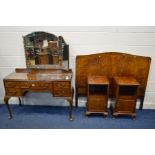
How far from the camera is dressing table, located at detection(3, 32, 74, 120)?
2.47 metres

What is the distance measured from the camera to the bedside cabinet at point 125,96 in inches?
100.0

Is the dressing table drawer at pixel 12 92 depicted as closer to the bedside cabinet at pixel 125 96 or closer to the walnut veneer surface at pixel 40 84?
the walnut veneer surface at pixel 40 84

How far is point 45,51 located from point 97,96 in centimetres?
108

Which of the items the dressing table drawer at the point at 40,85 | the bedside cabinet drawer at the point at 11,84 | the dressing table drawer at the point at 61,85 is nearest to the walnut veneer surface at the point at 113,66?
the dressing table drawer at the point at 61,85

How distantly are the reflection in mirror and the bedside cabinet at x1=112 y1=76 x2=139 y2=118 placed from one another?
88 cm

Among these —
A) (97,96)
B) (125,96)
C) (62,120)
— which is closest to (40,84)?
(62,120)

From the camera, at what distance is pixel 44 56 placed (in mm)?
2744

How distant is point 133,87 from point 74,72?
3.20 feet

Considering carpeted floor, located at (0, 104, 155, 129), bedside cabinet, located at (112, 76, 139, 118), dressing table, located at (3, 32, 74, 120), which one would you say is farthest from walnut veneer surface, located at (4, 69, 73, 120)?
bedside cabinet, located at (112, 76, 139, 118)

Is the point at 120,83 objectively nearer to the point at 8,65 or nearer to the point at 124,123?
the point at 124,123

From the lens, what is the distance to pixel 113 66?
2762 millimetres

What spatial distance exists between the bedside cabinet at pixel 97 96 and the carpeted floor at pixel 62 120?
16 cm
